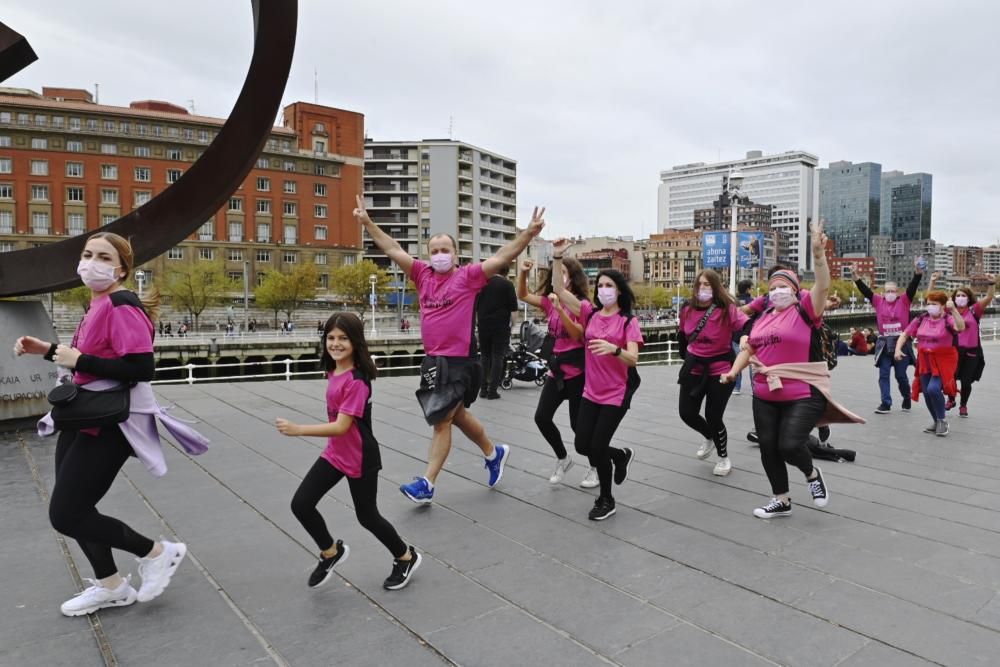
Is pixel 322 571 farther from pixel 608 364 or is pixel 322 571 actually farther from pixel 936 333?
pixel 936 333

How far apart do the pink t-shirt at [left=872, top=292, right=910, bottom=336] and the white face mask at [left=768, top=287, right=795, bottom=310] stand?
4874 millimetres

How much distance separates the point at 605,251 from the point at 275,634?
115479 millimetres

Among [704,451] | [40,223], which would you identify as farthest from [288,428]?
[40,223]

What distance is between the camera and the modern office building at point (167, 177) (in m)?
52.2

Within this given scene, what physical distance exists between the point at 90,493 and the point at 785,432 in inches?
155

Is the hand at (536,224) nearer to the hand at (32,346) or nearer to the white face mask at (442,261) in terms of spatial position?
the white face mask at (442,261)

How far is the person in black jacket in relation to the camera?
9352 mm

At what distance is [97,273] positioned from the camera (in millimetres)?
3248

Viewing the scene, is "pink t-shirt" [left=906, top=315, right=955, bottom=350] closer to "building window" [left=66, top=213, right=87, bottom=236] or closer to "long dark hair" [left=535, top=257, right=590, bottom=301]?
"long dark hair" [left=535, top=257, right=590, bottom=301]

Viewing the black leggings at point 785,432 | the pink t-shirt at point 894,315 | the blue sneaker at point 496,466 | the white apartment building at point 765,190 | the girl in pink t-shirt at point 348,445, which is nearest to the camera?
the girl in pink t-shirt at point 348,445

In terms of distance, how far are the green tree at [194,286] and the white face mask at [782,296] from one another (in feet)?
152

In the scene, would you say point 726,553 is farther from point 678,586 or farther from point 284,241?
point 284,241

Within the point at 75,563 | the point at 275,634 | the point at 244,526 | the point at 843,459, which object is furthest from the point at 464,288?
the point at 843,459

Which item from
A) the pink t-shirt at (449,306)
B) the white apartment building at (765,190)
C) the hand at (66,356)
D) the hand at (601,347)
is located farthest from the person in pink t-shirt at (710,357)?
the white apartment building at (765,190)
